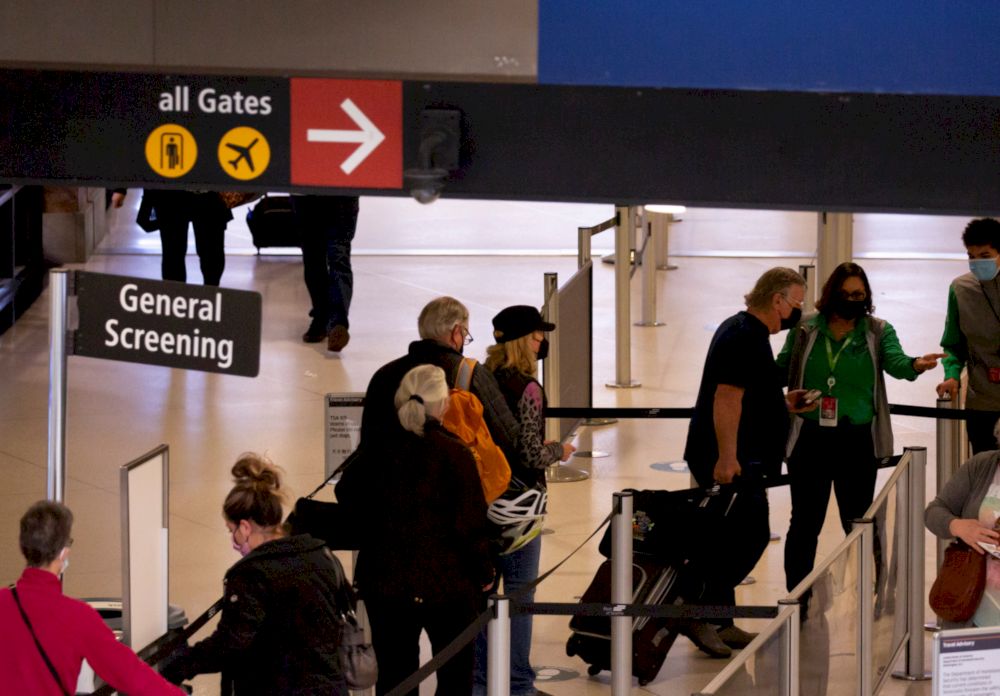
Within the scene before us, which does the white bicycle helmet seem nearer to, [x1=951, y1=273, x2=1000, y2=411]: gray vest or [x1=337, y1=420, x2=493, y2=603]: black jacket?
[x1=337, y1=420, x2=493, y2=603]: black jacket

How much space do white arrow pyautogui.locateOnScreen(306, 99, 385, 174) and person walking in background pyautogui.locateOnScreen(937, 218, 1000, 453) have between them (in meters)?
4.17

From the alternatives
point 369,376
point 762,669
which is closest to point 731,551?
point 762,669

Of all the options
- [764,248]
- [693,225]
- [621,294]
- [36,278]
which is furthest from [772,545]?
[693,225]

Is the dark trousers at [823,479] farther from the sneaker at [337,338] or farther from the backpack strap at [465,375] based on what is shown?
the sneaker at [337,338]

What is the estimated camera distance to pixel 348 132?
16.7 feet

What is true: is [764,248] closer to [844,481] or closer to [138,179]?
[844,481]

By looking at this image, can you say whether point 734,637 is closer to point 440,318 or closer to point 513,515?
point 513,515

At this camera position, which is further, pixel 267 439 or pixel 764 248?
pixel 764 248

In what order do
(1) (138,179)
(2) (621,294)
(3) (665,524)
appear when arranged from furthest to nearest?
(2) (621,294), (3) (665,524), (1) (138,179)

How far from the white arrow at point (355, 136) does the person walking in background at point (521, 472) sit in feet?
7.25

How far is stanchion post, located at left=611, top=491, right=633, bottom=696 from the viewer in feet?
22.6

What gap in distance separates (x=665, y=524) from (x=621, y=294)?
16.6 feet

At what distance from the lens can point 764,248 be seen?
2002 centimetres

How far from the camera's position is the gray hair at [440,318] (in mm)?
6922
